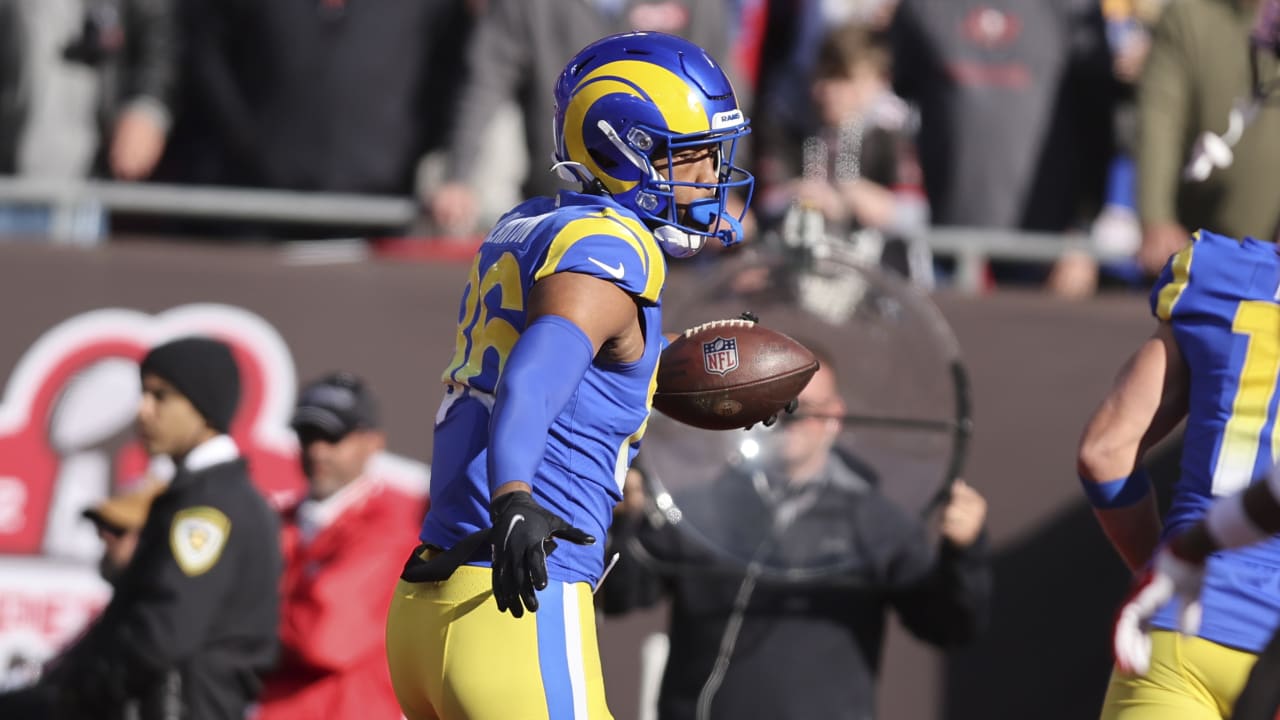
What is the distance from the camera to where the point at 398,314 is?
6.65 meters

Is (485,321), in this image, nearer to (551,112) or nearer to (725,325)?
(725,325)

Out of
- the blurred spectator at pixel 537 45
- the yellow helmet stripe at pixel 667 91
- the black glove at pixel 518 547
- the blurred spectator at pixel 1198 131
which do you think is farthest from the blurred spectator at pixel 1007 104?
the black glove at pixel 518 547

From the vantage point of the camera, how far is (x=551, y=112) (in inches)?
271

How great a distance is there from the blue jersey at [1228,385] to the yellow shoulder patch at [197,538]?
2.56 meters

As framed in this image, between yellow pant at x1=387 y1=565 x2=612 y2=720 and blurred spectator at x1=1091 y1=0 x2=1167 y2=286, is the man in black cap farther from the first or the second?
blurred spectator at x1=1091 y1=0 x2=1167 y2=286

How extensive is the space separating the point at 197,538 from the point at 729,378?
2.01m

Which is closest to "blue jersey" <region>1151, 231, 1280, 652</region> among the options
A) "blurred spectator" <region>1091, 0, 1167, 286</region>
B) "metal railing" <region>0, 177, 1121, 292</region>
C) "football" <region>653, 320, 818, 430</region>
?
"football" <region>653, 320, 818, 430</region>

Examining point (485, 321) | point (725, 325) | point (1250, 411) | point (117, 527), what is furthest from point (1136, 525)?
point (117, 527)

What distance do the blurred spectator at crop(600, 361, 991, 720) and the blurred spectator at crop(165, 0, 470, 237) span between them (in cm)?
246

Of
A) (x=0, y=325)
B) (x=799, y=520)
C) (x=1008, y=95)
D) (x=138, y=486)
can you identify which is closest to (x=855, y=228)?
(x=1008, y=95)

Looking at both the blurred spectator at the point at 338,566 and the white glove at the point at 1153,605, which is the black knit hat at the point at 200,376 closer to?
the blurred spectator at the point at 338,566

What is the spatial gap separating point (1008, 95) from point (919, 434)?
82.0 inches

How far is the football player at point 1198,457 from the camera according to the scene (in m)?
3.59

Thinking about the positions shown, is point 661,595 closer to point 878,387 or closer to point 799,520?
point 799,520
